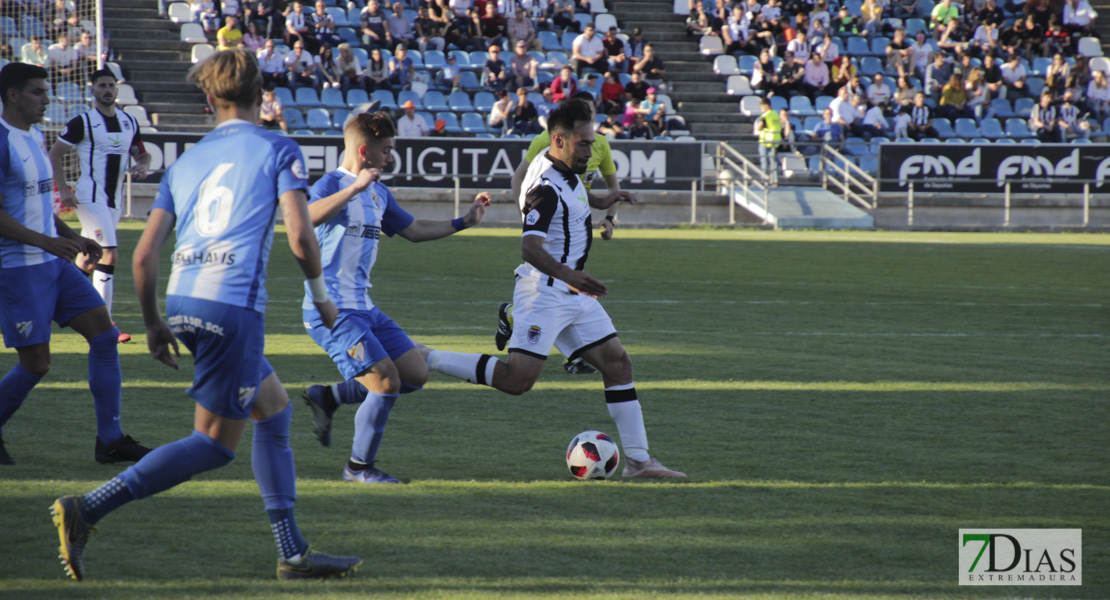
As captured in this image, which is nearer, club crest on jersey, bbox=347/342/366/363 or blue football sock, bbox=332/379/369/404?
club crest on jersey, bbox=347/342/366/363

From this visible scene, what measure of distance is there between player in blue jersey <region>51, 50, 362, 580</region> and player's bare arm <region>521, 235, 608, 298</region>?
1.76 m

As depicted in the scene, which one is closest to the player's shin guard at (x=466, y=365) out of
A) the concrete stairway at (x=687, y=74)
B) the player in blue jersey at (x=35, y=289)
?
the player in blue jersey at (x=35, y=289)

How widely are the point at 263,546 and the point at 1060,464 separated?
403 centimetres

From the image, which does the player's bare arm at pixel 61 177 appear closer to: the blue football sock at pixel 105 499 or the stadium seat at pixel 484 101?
the blue football sock at pixel 105 499

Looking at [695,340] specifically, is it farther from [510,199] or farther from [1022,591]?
[510,199]

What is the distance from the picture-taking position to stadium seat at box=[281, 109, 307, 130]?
2602cm

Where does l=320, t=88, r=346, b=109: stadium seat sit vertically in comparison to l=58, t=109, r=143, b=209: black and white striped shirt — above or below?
above

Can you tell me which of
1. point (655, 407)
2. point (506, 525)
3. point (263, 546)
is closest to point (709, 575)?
point (506, 525)

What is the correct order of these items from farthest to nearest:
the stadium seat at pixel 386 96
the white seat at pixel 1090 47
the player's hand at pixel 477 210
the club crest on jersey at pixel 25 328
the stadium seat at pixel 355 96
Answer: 1. the white seat at pixel 1090 47
2. the stadium seat at pixel 386 96
3. the stadium seat at pixel 355 96
4. the player's hand at pixel 477 210
5. the club crest on jersey at pixel 25 328

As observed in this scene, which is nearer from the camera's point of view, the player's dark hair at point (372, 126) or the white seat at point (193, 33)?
the player's dark hair at point (372, 126)

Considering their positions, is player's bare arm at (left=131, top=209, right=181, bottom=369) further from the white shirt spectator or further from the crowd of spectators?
the crowd of spectators

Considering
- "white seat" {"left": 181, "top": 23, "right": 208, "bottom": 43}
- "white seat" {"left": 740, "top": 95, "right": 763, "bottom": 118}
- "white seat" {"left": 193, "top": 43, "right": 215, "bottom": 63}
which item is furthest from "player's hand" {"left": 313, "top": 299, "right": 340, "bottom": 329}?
"white seat" {"left": 181, "top": 23, "right": 208, "bottom": 43}

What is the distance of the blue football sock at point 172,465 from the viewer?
12.5 feet

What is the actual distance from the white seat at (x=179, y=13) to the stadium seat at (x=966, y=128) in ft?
64.9
